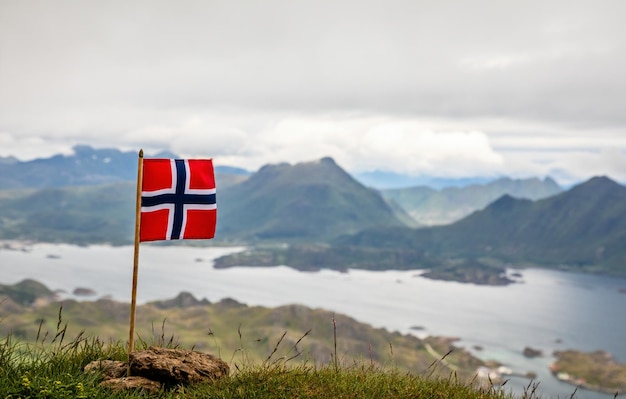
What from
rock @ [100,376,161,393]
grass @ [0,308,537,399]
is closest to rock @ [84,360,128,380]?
grass @ [0,308,537,399]

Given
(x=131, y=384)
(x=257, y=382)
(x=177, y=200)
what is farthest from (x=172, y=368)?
(x=177, y=200)

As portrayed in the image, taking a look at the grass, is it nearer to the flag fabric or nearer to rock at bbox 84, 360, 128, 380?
rock at bbox 84, 360, 128, 380

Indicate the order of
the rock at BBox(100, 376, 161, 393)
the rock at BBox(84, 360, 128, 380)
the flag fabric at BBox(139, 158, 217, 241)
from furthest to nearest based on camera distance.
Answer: the flag fabric at BBox(139, 158, 217, 241), the rock at BBox(84, 360, 128, 380), the rock at BBox(100, 376, 161, 393)

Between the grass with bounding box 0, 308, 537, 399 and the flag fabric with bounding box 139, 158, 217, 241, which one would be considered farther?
the flag fabric with bounding box 139, 158, 217, 241

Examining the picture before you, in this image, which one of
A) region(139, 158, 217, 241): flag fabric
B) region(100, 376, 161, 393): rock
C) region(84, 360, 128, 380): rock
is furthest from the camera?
region(139, 158, 217, 241): flag fabric

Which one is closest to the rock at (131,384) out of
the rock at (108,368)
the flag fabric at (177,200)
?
the rock at (108,368)

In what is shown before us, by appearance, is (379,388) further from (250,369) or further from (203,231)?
(203,231)
